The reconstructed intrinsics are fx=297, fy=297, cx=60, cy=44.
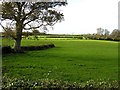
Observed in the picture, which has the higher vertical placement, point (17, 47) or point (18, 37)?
point (18, 37)

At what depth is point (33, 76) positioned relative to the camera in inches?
731

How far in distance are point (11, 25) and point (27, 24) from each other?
215 cm

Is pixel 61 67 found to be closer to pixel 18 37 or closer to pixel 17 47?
pixel 17 47

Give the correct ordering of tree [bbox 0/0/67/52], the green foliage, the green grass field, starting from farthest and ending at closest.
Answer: tree [bbox 0/0/67/52] → the green grass field → the green foliage

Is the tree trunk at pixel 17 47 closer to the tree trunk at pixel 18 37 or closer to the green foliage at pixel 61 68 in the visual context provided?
the tree trunk at pixel 18 37

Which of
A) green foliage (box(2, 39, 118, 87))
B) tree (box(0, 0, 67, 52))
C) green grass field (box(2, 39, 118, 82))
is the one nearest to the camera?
green foliage (box(2, 39, 118, 87))

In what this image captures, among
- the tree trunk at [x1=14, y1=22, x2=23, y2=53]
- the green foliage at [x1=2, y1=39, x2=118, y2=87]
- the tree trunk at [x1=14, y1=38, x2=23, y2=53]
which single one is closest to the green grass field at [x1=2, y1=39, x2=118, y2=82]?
the green foliage at [x1=2, y1=39, x2=118, y2=87]

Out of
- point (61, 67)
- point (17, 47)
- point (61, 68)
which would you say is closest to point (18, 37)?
point (17, 47)

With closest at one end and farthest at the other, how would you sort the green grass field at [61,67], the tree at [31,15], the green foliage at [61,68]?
1. the green foliage at [61,68]
2. the green grass field at [61,67]
3. the tree at [31,15]

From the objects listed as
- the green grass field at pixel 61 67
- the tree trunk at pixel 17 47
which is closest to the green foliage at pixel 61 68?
the green grass field at pixel 61 67

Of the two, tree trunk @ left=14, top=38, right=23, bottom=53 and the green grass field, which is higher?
tree trunk @ left=14, top=38, right=23, bottom=53

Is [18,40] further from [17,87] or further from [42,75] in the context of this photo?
[17,87]

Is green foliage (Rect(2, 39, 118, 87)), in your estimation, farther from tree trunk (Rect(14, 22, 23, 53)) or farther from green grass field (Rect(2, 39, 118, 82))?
tree trunk (Rect(14, 22, 23, 53))

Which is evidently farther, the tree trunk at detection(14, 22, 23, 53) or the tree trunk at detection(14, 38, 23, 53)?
the tree trunk at detection(14, 38, 23, 53)
